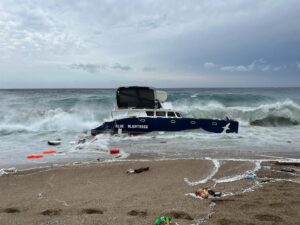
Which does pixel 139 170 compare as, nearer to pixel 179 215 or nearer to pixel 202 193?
pixel 202 193

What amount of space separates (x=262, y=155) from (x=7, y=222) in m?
9.25

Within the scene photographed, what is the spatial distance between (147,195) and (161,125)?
39.1ft

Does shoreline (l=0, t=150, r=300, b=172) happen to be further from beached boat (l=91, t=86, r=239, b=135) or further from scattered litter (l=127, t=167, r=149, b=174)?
beached boat (l=91, t=86, r=239, b=135)

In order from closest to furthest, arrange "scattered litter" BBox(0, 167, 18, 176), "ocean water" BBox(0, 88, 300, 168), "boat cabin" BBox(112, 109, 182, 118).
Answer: "scattered litter" BBox(0, 167, 18, 176), "ocean water" BBox(0, 88, 300, 168), "boat cabin" BBox(112, 109, 182, 118)

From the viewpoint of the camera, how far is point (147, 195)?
22.4 ft

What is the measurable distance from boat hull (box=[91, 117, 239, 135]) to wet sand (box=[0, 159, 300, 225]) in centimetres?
788

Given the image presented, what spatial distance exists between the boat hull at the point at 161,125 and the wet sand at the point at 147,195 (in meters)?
7.88

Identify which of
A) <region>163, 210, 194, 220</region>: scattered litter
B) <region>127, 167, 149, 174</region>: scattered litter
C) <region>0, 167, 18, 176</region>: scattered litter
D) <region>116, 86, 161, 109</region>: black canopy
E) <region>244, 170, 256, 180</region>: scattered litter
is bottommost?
<region>0, 167, 18, 176</region>: scattered litter

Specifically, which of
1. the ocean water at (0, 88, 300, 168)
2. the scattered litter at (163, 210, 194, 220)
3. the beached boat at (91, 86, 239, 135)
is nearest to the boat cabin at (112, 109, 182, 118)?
the beached boat at (91, 86, 239, 135)

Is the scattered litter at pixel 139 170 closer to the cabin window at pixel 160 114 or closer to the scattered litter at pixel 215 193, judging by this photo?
the scattered litter at pixel 215 193

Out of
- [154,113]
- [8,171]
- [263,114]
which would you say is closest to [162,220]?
[8,171]

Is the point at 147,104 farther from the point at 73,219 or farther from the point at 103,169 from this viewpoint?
the point at 73,219

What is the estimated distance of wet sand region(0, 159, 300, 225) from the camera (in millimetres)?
5285

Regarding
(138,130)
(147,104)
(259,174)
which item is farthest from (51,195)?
(147,104)
